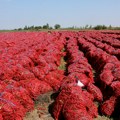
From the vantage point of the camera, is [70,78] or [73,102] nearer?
[73,102]

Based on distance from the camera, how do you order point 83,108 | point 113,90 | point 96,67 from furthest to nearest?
point 96,67, point 113,90, point 83,108

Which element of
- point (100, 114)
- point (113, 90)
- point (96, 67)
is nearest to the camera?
point (100, 114)

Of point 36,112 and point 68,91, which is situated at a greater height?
point 68,91

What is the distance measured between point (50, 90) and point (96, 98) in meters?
1.40

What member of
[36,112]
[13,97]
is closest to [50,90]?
[36,112]

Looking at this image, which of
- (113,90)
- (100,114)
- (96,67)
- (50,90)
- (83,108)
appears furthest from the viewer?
(96,67)

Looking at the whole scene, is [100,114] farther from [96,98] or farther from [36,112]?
[36,112]

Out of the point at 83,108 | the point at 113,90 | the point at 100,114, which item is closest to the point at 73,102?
the point at 83,108

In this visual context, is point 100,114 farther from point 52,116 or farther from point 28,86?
point 28,86

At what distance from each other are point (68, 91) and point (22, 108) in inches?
47.8

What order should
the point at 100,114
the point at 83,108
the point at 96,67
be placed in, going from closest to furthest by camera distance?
the point at 83,108
the point at 100,114
the point at 96,67

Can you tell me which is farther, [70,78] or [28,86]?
[70,78]

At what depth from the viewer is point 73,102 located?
26.7ft

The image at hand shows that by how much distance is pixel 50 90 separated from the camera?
9953 mm
